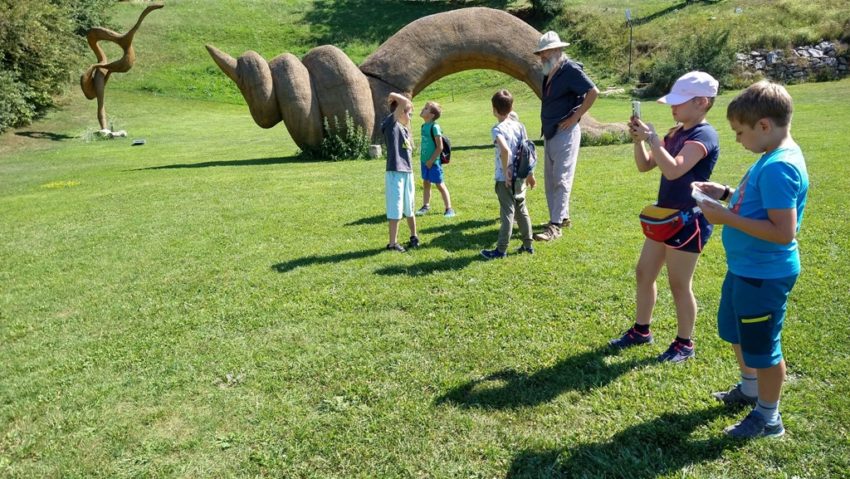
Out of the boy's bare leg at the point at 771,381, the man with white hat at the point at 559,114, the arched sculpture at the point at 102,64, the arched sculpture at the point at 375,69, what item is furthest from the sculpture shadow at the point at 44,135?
the boy's bare leg at the point at 771,381

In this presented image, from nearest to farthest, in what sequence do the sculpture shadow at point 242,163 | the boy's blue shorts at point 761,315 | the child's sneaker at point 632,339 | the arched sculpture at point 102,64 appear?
the boy's blue shorts at point 761,315, the child's sneaker at point 632,339, the sculpture shadow at point 242,163, the arched sculpture at point 102,64

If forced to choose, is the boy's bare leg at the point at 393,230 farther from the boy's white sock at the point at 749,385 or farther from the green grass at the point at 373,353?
the boy's white sock at the point at 749,385

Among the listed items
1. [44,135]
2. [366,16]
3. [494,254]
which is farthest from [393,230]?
[366,16]

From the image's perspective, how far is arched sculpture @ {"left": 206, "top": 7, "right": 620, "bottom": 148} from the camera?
12.6 metres

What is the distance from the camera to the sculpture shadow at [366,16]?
38.6m

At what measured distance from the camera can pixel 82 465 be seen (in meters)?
3.04

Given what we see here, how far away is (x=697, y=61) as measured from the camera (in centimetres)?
2578

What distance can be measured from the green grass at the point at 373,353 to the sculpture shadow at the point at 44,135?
17557 mm

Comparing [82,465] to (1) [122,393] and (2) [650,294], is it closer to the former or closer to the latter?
(1) [122,393]

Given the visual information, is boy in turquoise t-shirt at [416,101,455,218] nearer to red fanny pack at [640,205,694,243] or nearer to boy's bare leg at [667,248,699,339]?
Result: red fanny pack at [640,205,694,243]

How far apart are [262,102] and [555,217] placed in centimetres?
858

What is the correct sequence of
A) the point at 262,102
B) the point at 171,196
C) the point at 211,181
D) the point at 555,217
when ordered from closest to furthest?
the point at 555,217, the point at 171,196, the point at 211,181, the point at 262,102

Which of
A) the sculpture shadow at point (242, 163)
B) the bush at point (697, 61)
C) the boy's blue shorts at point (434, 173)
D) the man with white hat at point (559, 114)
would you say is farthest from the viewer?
the bush at point (697, 61)

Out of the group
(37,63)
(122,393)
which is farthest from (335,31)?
(122,393)
